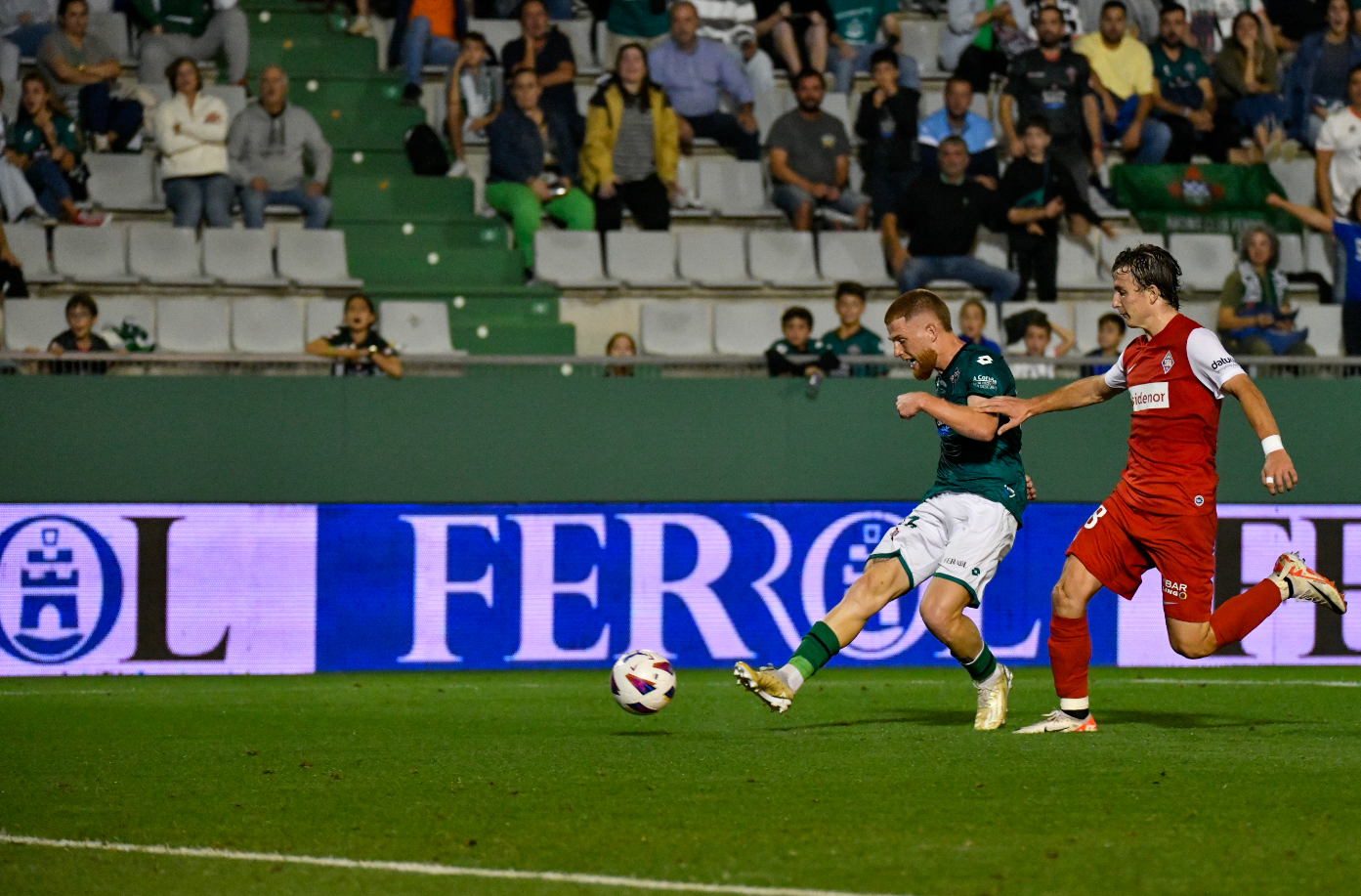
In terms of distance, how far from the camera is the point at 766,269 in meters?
14.7

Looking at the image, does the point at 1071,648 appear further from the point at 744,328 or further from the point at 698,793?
the point at 744,328

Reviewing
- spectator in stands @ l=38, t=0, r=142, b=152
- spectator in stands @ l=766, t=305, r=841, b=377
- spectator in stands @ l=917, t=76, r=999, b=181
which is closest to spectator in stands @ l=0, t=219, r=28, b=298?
spectator in stands @ l=38, t=0, r=142, b=152

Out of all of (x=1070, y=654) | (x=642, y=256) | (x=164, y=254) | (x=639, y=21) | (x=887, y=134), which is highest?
(x=639, y=21)

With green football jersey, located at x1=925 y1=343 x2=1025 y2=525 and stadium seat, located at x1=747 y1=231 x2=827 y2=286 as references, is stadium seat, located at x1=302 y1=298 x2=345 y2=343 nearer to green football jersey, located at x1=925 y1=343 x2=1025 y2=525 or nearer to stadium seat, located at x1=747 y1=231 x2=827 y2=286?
stadium seat, located at x1=747 y1=231 x2=827 y2=286

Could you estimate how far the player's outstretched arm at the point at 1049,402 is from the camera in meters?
7.30

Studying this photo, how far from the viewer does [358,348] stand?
38.5 ft

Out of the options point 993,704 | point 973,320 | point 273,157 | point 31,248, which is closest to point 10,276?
point 31,248

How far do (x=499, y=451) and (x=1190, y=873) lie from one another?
7.70m

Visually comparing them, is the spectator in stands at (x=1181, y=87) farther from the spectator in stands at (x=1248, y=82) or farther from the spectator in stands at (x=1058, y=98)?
the spectator in stands at (x=1058, y=98)

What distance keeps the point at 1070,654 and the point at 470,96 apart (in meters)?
9.54

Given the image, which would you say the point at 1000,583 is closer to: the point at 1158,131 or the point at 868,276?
the point at 868,276

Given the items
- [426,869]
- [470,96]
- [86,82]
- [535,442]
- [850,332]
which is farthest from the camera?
[470,96]

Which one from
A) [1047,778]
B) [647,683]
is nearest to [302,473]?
[647,683]

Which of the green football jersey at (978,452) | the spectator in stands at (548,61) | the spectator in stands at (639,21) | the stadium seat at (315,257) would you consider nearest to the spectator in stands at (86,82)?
the stadium seat at (315,257)
